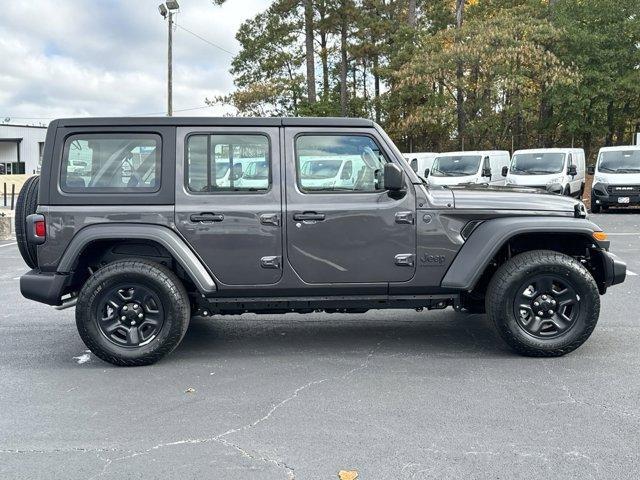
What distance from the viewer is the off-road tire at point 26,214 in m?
5.16

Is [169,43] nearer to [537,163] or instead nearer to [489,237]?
[537,163]

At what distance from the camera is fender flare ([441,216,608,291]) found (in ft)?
16.3

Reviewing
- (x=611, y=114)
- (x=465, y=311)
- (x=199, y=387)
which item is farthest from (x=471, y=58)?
(x=199, y=387)

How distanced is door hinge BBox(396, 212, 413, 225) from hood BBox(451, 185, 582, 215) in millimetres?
373

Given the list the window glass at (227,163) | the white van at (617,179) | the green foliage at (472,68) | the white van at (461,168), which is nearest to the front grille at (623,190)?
the white van at (617,179)

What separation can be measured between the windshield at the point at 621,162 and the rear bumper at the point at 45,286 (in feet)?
56.6

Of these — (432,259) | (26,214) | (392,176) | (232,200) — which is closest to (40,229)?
(26,214)

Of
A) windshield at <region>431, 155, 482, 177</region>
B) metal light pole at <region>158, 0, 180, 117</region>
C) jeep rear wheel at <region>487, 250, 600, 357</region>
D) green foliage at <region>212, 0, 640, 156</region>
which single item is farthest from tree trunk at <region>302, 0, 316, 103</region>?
jeep rear wheel at <region>487, 250, 600, 357</region>

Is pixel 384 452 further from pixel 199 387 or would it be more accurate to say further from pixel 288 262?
pixel 288 262

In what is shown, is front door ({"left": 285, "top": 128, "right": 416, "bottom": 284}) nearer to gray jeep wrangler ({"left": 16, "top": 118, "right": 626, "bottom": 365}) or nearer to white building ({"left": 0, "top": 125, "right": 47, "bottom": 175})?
gray jeep wrangler ({"left": 16, "top": 118, "right": 626, "bottom": 365})

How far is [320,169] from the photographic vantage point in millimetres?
5211

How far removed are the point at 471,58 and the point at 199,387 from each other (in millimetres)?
27171

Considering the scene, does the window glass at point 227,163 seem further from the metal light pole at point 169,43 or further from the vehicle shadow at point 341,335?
the metal light pole at point 169,43

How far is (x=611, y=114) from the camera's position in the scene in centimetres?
3328
